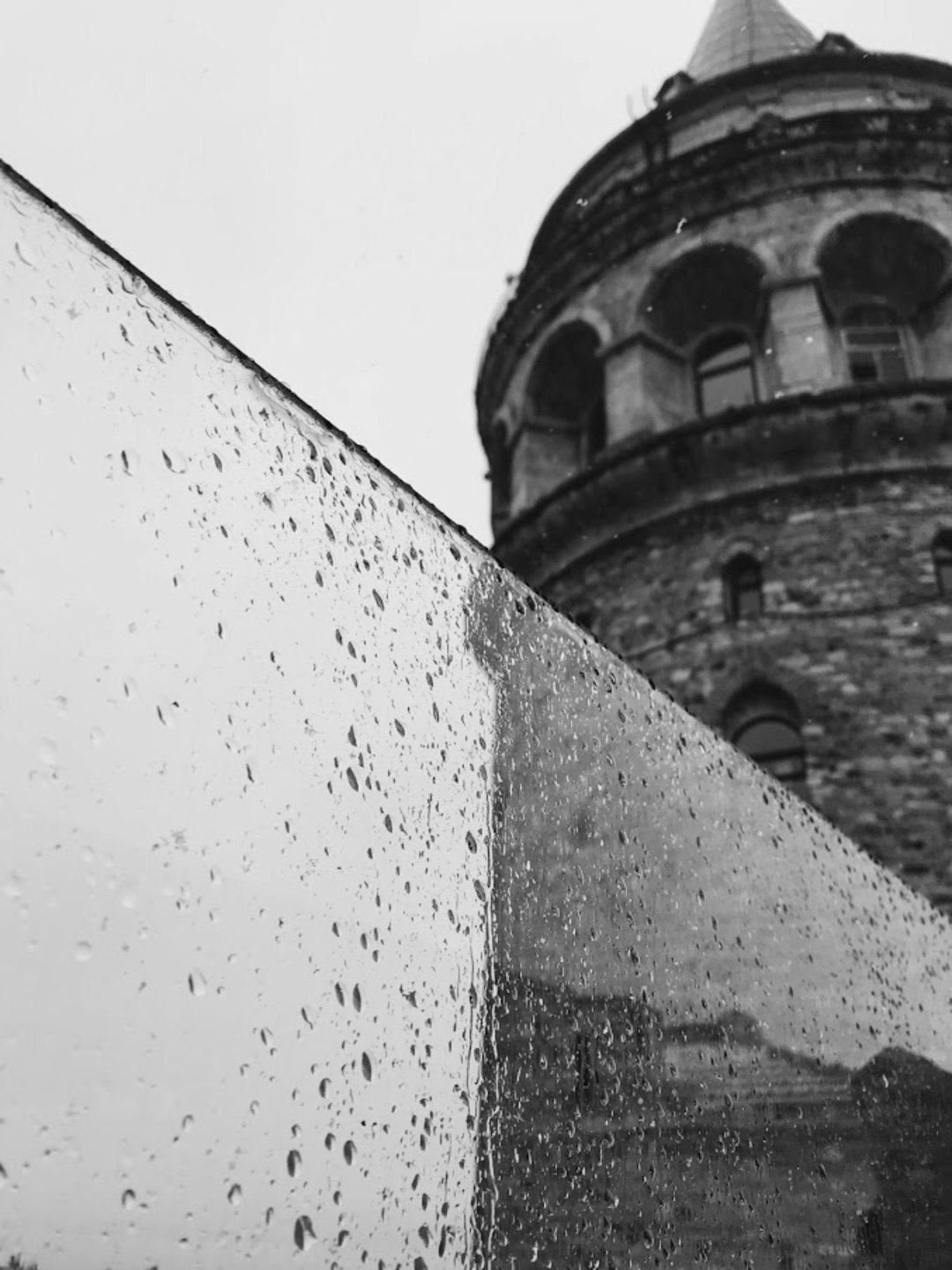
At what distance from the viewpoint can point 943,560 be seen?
9.17 metres

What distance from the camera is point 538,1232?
207cm

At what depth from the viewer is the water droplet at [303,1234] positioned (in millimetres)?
1637

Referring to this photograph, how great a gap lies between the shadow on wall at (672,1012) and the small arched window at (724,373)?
7814mm

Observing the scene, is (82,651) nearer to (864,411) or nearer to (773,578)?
Answer: (773,578)

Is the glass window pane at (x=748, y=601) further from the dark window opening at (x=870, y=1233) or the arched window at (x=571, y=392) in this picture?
the dark window opening at (x=870, y=1233)

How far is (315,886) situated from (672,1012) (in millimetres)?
1180

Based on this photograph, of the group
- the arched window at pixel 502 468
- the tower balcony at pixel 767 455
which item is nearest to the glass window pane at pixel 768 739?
the tower balcony at pixel 767 455

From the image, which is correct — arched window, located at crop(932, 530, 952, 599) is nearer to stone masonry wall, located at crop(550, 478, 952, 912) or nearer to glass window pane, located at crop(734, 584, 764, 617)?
stone masonry wall, located at crop(550, 478, 952, 912)

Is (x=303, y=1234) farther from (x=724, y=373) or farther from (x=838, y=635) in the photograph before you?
(x=724, y=373)

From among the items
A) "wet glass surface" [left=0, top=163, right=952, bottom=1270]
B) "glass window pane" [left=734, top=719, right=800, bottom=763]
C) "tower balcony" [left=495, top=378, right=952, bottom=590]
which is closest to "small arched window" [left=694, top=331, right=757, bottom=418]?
"tower balcony" [left=495, top=378, right=952, bottom=590]

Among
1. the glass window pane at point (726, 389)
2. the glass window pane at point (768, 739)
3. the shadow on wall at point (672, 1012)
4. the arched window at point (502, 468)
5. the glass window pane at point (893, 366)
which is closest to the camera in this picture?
the shadow on wall at point (672, 1012)

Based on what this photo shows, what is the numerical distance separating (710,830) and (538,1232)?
1.33 meters

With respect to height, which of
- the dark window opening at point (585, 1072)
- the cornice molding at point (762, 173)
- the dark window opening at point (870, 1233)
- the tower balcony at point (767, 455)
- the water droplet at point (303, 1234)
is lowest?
the dark window opening at point (870, 1233)

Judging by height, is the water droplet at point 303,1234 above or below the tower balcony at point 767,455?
below
